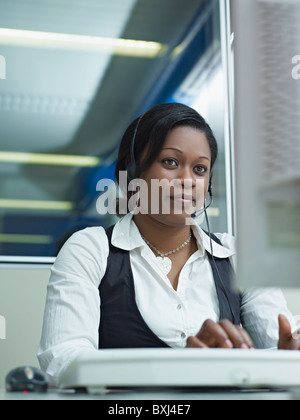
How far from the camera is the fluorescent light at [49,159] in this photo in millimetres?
2213

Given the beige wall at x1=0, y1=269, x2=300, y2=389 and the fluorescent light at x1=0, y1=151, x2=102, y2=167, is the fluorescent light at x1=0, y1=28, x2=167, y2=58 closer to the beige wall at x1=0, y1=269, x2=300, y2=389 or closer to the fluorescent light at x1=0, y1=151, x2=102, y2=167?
the fluorescent light at x1=0, y1=151, x2=102, y2=167

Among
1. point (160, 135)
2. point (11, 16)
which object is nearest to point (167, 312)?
point (160, 135)

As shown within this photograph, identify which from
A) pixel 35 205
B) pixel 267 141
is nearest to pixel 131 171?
pixel 35 205

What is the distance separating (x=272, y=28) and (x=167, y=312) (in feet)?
2.79

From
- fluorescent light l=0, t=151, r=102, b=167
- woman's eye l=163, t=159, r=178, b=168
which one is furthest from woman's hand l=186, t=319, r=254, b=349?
fluorescent light l=0, t=151, r=102, b=167

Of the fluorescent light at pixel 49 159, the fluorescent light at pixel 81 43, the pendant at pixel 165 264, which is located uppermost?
the fluorescent light at pixel 81 43

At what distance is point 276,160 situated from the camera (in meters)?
0.69

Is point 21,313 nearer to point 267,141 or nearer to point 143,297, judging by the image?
point 143,297

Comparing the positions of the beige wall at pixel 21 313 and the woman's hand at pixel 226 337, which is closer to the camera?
the woman's hand at pixel 226 337

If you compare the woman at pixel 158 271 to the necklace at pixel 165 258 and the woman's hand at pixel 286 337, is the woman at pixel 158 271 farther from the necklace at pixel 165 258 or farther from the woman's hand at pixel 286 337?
the woman's hand at pixel 286 337

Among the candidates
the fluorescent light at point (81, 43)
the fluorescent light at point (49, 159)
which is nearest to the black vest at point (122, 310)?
the fluorescent light at point (49, 159)

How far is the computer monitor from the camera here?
2.23 ft

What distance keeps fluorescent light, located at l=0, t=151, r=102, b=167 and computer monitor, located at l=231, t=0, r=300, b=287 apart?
61.9 inches

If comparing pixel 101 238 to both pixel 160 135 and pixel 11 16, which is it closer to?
pixel 160 135
